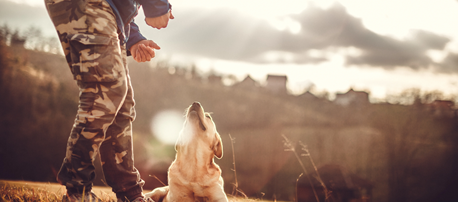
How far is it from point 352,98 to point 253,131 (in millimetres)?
10521

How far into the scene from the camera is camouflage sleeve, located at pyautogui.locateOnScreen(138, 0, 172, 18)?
188 cm

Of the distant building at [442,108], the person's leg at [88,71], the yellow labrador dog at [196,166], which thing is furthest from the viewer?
the distant building at [442,108]

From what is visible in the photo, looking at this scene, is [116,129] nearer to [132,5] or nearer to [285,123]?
[132,5]

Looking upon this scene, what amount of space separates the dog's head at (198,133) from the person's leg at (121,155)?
27.8 inches

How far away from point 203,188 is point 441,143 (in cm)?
2750

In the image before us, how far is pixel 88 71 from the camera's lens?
1606 millimetres

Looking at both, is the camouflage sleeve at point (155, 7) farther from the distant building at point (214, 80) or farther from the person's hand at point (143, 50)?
the distant building at point (214, 80)

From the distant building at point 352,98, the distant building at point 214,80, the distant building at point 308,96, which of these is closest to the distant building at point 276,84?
the distant building at point 308,96

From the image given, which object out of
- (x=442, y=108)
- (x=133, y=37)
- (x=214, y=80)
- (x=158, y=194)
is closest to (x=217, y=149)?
(x=158, y=194)

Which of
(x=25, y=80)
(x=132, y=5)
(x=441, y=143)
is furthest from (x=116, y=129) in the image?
(x=441, y=143)

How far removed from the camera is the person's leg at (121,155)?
1.99 m

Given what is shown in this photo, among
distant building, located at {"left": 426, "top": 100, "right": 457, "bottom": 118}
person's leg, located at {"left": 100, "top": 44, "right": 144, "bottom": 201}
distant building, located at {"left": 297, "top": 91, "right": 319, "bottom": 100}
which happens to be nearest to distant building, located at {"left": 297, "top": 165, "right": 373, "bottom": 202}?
distant building, located at {"left": 426, "top": 100, "right": 457, "bottom": 118}

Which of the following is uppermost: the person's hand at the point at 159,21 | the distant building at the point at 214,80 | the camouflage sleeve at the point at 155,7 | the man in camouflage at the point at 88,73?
the camouflage sleeve at the point at 155,7

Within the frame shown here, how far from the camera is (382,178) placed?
2428cm
